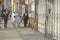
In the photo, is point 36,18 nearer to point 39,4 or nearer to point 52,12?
point 39,4

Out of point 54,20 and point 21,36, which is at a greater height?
point 54,20

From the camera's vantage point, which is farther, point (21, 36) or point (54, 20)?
point (21, 36)

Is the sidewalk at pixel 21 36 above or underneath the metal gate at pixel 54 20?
underneath

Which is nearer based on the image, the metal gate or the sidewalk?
the metal gate

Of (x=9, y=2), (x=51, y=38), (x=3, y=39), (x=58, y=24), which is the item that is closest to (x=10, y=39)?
(x=3, y=39)

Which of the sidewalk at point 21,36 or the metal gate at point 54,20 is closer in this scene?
the metal gate at point 54,20

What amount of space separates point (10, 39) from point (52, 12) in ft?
11.5

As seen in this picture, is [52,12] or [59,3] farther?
[52,12]

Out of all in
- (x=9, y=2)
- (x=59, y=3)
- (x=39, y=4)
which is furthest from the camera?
(x=9, y=2)

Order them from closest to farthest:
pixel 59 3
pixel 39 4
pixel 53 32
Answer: pixel 59 3 < pixel 53 32 < pixel 39 4

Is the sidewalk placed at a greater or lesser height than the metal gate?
lesser

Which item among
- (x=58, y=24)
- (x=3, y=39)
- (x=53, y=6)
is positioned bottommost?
(x=3, y=39)

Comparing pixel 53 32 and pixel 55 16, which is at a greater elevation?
pixel 55 16

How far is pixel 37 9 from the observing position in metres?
22.1
